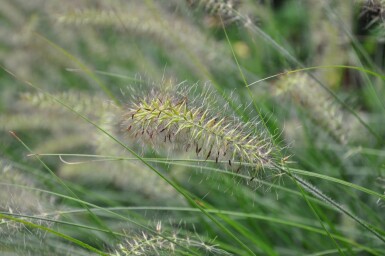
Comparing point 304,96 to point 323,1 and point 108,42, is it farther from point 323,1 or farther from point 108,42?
point 108,42

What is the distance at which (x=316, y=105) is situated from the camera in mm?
2785

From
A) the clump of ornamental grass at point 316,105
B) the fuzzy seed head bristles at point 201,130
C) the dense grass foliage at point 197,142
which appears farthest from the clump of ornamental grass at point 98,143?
the fuzzy seed head bristles at point 201,130

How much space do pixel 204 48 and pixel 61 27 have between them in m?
1.21

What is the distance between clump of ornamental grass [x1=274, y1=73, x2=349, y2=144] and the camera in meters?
2.75

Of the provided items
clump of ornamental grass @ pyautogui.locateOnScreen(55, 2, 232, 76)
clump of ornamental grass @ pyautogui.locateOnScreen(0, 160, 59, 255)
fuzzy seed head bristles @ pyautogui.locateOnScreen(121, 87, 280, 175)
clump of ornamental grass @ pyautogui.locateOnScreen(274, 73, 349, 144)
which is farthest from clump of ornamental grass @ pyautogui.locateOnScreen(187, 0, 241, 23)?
clump of ornamental grass @ pyautogui.locateOnScreen(0, 160, 59, 255)

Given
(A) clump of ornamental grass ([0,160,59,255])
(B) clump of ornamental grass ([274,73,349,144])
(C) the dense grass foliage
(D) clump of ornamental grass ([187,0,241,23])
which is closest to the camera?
(C) the dense grass foliage

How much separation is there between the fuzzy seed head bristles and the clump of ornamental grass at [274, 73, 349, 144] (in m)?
1.06

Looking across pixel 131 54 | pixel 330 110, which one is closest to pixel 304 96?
pixel 330 110

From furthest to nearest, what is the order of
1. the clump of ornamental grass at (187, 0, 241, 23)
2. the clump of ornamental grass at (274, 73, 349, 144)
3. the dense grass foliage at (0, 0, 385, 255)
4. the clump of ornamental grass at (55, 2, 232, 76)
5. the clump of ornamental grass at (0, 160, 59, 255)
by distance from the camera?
the clump of ornamental grass at (55, 2, 232, 76) → the clump of ornamental grass at (274, 73, 349, 144) → the clump of ornamental grass at (187, 0, 241, 23) → the clump of ornamental grass at (0, 160, 59, 255) → the dense grass foliage at (0, 0, 385, 255)

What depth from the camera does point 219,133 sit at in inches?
64.1

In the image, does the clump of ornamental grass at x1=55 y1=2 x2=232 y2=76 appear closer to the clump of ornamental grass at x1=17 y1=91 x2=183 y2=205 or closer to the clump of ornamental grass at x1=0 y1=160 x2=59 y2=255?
the clump of ornamental grass at x1=17 y1=91 x2=183 y2=205

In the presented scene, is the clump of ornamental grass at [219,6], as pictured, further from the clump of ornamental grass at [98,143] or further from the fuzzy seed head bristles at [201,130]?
the fuzzy seed head bristles at [201,130]

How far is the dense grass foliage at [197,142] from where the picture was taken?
1.79 meters

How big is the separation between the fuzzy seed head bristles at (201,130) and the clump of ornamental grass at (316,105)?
1.06m
